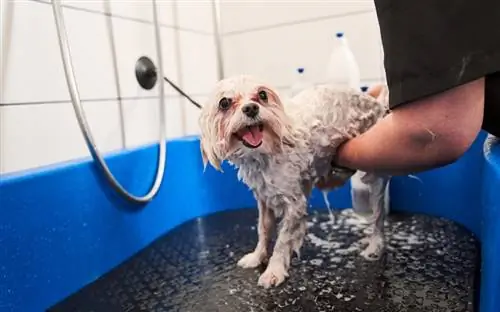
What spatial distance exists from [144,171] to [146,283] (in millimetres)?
371

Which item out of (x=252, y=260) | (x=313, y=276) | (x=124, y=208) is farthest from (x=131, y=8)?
(x=313, y=276)

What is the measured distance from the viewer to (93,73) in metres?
1.22

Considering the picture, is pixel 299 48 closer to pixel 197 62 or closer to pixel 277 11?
pixel 277 11

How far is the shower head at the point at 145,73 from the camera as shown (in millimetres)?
1376

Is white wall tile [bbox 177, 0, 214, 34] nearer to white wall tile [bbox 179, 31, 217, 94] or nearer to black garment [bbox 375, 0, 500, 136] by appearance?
white wall tile [bbox 179, 31, 217, 94]

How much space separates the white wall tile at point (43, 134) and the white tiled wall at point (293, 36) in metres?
0.67

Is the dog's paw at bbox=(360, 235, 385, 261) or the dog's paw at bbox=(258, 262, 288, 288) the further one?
the dog's paw at bbox=(360, 235, 385, 261)

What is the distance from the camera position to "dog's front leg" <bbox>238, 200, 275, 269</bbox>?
3.40 feet

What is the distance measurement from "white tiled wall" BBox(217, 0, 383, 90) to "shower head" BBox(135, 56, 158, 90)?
44cm

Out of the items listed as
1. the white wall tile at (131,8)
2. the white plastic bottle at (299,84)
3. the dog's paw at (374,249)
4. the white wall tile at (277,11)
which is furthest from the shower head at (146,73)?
the dog's paw at (374,249)

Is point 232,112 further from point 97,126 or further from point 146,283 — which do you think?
point 97,126

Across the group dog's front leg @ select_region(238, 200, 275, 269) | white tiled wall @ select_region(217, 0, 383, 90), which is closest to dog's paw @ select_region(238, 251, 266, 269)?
dog's front leg @ select_region(238, 200, 275, 269)

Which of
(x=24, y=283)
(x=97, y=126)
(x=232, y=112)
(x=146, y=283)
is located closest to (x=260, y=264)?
(x=146, y=283)

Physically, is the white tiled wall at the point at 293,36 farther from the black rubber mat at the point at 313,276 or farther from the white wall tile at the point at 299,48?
the black rubber mat at the point at 313,276
